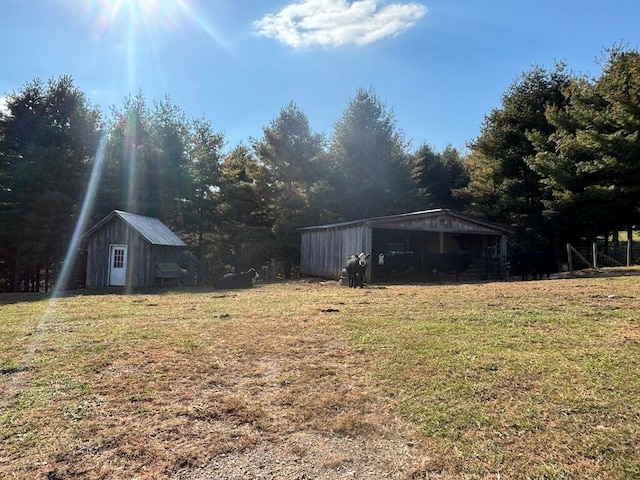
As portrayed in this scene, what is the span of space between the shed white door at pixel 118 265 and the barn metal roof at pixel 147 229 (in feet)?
3.56

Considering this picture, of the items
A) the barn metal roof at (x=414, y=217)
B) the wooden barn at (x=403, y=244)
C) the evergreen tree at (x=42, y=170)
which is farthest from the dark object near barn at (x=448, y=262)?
the evergreen tree at (x=42, y=170)

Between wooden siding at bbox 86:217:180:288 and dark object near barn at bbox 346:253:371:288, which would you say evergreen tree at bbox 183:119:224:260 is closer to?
wooden siding at bbox 86:217:180:288

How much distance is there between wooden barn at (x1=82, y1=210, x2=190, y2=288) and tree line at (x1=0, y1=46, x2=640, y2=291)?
5.12 m

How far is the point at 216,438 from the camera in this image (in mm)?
3098

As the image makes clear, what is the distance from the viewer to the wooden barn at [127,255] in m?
17.7

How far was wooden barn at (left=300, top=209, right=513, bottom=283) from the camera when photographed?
18109mm

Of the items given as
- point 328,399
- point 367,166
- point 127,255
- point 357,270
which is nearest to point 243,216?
point 367,166

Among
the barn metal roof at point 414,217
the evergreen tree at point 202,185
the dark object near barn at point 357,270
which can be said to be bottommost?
the dark object near barn at point 357,270

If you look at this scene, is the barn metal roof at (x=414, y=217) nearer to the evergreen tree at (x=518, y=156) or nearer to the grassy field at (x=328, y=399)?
the evergreen tree at (x=518, y=156)

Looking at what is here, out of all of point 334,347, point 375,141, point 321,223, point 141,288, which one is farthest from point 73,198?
point 334,347

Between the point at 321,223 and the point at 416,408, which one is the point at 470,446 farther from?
the point at 321,223

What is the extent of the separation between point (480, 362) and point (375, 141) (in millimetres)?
25913

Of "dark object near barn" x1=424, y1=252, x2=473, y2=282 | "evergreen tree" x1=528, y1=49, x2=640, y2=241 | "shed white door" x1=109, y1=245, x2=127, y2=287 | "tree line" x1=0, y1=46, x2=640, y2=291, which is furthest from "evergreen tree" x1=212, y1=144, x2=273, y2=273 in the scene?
"evergreen tree" x1=528, y1=49, x2=640, y2=241

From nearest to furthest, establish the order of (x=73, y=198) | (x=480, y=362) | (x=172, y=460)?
1. (x=172, y=460)
2. (x=480, y=362)
3. (x=73, y=198)
